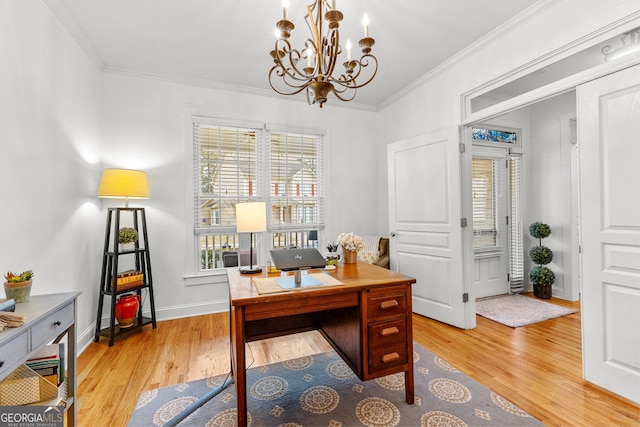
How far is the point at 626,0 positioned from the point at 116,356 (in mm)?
4589

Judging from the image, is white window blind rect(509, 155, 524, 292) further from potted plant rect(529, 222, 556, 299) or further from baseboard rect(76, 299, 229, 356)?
baseboard rect(76, 299, 229, 356)

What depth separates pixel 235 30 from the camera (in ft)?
8.27

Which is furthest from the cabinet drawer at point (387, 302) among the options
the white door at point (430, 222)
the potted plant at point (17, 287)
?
the potted plant at point (17, 287)

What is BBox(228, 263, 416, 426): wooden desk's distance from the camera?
1533mm

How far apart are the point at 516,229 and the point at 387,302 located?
11.5 ft

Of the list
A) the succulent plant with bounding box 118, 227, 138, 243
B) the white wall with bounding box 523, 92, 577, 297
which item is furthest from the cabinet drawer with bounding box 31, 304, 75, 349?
the white wall with bounding box 523, 92, 577, 297

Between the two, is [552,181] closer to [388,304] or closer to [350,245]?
[350,245]

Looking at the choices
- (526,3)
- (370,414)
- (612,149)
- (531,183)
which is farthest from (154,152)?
(531,183)

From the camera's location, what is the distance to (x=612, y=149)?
185 centimetres

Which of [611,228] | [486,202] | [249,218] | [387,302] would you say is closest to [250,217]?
[249,218]

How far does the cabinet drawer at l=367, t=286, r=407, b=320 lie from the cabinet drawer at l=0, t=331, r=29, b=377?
160cm

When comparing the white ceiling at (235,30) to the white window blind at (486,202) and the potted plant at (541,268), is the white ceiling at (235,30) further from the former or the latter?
the potted plant at (541,268)

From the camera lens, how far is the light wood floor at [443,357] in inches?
68.7

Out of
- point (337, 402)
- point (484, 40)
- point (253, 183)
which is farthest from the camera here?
point (253, 183)
